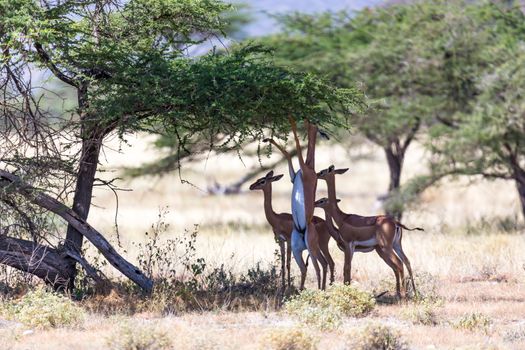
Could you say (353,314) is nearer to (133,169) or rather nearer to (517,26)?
(517,26)

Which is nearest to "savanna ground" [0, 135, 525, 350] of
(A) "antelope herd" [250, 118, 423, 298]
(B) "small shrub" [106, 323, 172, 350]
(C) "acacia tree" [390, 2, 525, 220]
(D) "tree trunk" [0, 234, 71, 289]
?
(B) "small shrub" [106, 323, 172, 350]

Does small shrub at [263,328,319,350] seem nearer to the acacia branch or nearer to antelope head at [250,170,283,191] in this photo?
antelope head at [250,170,283,191]

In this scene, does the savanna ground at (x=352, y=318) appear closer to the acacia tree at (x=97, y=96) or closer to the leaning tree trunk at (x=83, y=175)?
the leaning tree trunk at (x=83, y=175)

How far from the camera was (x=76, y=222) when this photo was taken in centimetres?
1170

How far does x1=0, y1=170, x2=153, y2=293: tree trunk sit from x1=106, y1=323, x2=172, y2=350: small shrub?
310 centimetres

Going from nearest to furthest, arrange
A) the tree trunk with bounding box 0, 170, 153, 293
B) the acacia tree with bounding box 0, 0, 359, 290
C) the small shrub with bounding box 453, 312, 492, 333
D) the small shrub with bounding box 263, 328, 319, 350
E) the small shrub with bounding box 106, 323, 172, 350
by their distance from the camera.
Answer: the small shrub with bounding box 106, 323, 172, 350 → the small shrub with bounding box 263, 328, 319, 350 → the small shrub with bounding box 453, 312, 492, 333 → the acacia tree with bounding box 0, 0, 359, 290 → the tree trunk with bounding box 0, 170, 153, 293

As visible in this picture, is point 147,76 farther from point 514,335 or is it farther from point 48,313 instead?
point 514,335

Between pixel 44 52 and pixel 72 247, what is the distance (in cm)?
260

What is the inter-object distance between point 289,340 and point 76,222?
4.13m

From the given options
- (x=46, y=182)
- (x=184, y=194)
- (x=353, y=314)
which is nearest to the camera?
(x=353, y=314)

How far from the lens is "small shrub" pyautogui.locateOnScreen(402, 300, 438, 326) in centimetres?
1039

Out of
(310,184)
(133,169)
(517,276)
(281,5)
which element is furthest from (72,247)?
(281,5)

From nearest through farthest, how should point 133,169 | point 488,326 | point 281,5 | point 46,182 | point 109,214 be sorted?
point 488,326 → point 46,182 → point 133,169 → point 109,214 → point 281,5

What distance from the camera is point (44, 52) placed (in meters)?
11.0
